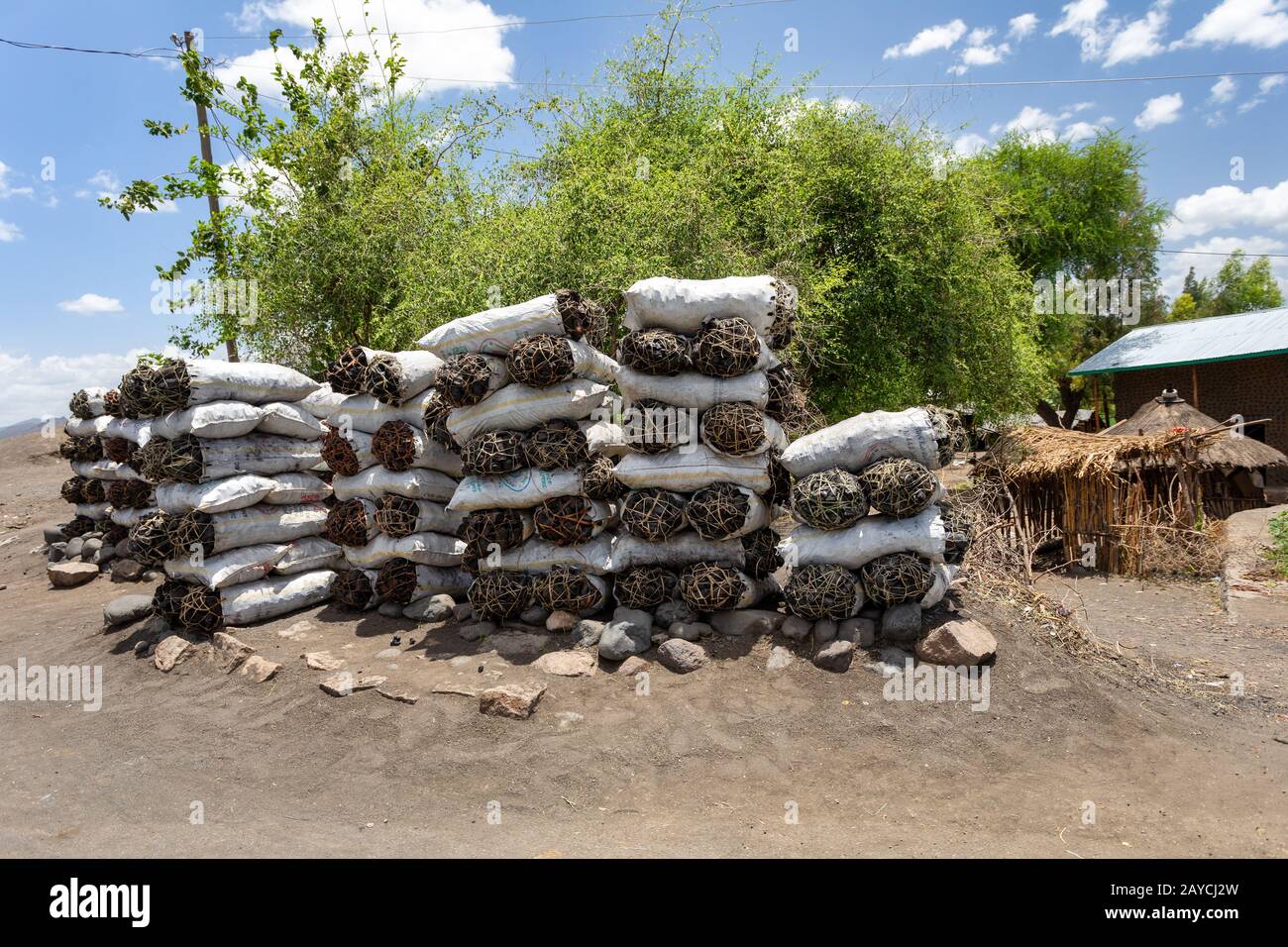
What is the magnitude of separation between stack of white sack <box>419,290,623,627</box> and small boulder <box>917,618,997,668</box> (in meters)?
2.67

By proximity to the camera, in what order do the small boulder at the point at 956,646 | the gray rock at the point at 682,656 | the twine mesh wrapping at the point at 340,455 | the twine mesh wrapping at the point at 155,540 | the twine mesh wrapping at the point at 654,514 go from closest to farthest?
the small boulder at the point at 956,646 < the gray rock at the point at 682,656 < the twine mesh wrapping at the point at 654,514 < the twine mesh wrapping at the point at 155,540 < the twine mesh wrapping at the point at 340,455

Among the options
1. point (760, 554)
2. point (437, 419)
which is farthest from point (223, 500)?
point (760, 554)

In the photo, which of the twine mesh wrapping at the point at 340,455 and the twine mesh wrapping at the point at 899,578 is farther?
the twine mesh wrapping at the point at 340,455

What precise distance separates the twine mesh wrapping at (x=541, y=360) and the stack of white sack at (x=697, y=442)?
483 mm

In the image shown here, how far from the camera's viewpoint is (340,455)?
26.3 ft

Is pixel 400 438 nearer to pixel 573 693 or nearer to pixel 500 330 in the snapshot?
pixel 500 330

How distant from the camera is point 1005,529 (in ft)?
37.0

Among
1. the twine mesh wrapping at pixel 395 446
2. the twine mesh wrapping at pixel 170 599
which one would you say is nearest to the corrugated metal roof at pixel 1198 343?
the twine mesh wrapping at pixel 395 446

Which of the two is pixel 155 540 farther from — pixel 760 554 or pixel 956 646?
pixel 956 646

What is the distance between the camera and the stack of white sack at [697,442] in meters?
6.35

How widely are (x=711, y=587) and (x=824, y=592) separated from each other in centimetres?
88

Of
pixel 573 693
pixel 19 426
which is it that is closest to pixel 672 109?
pixel 573 693

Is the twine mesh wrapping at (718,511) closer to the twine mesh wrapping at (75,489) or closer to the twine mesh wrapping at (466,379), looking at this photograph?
the twine mesh wrapping at (466,379)

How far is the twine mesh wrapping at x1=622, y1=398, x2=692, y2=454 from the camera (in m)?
6.47
